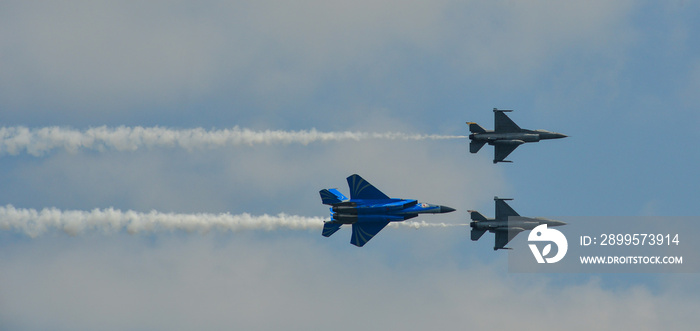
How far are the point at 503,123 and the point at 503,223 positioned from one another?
35.3 feet

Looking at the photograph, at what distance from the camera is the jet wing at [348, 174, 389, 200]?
335 feet

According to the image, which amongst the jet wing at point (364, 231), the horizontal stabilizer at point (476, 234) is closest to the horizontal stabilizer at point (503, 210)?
the horizontal stabilizer at point (476, 234)

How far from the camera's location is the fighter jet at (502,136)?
108 meters

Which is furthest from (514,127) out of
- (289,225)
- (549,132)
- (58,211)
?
(58,211)

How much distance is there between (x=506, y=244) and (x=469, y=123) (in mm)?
13168

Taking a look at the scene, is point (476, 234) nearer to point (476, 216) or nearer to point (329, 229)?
point (476, 216)

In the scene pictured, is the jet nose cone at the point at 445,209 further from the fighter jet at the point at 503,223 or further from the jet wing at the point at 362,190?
the jet wing at the point at 362,190

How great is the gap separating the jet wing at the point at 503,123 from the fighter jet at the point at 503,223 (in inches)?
292

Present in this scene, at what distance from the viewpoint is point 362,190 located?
335 feet

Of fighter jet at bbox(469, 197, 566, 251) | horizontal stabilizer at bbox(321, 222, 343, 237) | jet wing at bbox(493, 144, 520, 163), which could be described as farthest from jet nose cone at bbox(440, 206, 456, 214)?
horizontal stabilizer at bbox(321, 222, 343, 237)

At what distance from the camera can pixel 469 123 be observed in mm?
108000

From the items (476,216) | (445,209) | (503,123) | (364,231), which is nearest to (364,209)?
(364,231)

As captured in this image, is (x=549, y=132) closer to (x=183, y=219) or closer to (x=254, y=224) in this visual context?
(x=254, y=224)

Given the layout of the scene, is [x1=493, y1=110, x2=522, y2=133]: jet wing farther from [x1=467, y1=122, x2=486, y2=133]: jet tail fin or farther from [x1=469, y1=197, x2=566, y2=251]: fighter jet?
[x1=469, y1=197, x2=566, y2=251]: fighter jet
